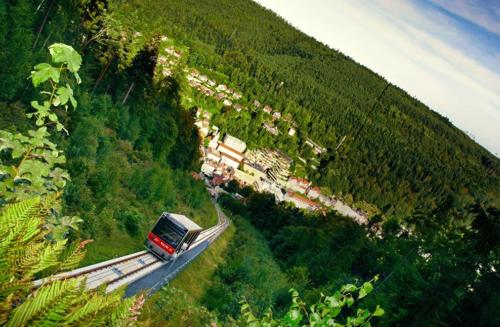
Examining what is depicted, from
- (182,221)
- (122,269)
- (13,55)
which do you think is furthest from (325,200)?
(122,269)

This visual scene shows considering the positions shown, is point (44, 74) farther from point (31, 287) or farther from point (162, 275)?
point (162, 275)

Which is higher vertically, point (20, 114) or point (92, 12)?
point (92, 12)

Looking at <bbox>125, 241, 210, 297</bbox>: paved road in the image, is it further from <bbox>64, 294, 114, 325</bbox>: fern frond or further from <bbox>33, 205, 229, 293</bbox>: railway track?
<bbox>64, 294, 114, 325</bbox>: fern frond

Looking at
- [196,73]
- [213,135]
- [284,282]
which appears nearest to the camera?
[284,282]

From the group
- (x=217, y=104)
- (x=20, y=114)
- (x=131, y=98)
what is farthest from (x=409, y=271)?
(x=217, y=104)

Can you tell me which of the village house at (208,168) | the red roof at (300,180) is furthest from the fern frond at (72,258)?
the red roof at (300,180)

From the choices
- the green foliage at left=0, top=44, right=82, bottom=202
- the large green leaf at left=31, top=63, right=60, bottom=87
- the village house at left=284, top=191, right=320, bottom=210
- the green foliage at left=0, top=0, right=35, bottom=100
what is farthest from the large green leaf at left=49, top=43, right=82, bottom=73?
the village house at left=284, top=191, right=320, bottom=210

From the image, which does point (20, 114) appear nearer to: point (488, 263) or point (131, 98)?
point (131, 98)
